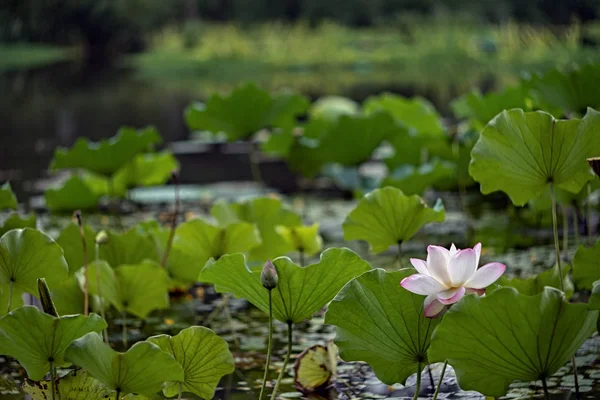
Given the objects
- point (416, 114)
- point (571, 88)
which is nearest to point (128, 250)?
point (571, 88)

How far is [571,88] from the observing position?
1.88 metres

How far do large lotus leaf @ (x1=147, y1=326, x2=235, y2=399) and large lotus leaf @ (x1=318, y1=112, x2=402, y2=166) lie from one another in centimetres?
143

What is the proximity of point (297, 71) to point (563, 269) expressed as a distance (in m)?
10.9

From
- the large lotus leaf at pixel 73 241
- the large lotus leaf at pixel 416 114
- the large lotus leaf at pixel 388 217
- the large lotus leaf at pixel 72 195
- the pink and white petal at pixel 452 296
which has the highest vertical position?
the pink and white petal at pixel 452 296

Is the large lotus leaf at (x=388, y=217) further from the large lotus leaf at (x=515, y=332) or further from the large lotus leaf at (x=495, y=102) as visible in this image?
the large lotus leaf at (x=495, y=102)

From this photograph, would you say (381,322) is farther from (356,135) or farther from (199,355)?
(356,135)

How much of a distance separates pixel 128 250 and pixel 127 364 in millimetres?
711

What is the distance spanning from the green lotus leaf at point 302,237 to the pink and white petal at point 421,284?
74cm

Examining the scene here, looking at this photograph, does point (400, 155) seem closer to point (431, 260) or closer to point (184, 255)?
point (184, 255)

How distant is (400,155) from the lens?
8.55ft

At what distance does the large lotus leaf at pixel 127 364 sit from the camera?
999 millimetres

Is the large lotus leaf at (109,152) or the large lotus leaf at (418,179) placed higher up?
the large lotus leaf at (109,152)

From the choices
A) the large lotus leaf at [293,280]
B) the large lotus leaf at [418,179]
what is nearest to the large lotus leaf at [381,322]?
the large lotus leaf at [293,280]

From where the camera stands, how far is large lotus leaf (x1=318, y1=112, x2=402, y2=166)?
2.51 m
